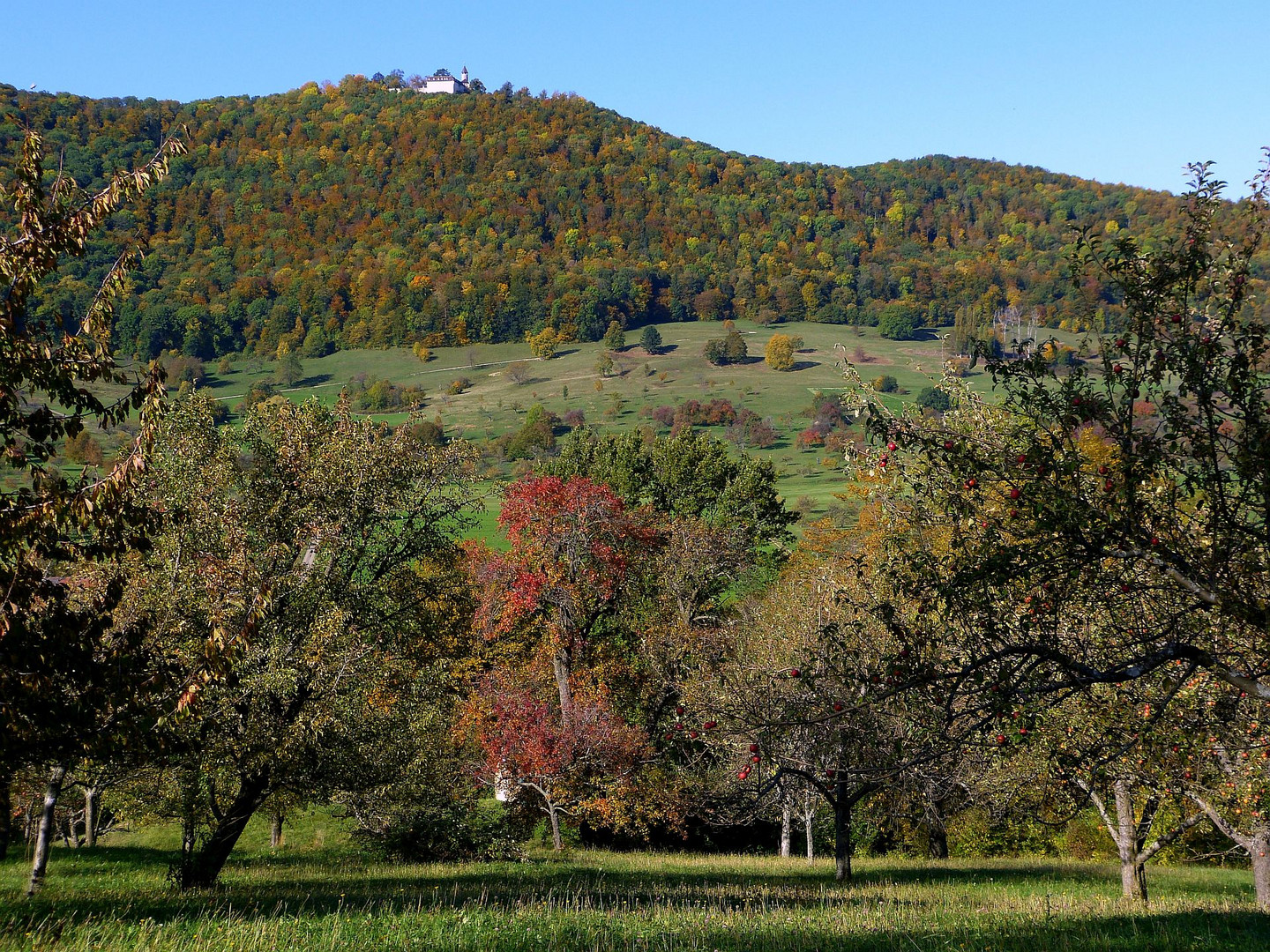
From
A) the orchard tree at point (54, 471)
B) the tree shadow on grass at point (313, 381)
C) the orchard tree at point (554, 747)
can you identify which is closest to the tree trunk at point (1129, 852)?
the orchard tree at point (554, 747)

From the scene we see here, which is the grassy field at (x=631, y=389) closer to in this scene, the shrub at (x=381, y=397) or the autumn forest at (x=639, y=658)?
the shrub at (x=381, y=397)

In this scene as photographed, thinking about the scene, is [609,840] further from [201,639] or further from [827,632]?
[827,632]

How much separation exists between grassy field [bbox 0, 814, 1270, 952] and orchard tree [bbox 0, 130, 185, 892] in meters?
3.24

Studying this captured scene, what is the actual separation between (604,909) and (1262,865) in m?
13.1

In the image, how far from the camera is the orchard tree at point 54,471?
1056cm

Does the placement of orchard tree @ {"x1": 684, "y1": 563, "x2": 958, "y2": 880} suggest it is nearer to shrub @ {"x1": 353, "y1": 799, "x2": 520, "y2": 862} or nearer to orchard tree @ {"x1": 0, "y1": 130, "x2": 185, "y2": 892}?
orchard tree @ {"x1": 0, "y1": 130, "x2": 185, "y2": 892}

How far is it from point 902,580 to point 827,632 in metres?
1.24

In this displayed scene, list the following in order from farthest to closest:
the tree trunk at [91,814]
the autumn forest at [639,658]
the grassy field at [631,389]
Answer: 1. the grassy field at [631,389]
2. the tree trunk at [91,814]
3. the autumn forest at [639,658]

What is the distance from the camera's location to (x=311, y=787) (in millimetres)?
20188

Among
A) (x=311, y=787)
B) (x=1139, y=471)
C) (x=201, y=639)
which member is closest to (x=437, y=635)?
(x=311, y=787)

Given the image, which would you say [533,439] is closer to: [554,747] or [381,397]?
[381,397]

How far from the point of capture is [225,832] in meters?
20.1

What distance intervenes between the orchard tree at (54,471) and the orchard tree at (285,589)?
1.24 metres

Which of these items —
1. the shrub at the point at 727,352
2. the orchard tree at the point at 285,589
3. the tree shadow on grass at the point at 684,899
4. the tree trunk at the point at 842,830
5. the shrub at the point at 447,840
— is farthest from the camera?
the shrub at the point at 727,352
